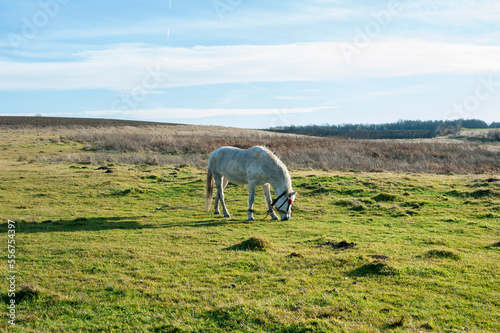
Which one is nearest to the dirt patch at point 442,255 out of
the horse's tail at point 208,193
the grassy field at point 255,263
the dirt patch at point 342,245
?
the grassy field at point 255,263

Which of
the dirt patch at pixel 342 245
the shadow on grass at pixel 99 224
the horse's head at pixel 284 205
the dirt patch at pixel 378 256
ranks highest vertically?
the horse's head at pixel 284 205

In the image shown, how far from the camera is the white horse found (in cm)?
1273

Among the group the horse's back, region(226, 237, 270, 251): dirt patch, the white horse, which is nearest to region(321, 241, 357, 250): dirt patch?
region(226, 237, 270, 251): dirt patch

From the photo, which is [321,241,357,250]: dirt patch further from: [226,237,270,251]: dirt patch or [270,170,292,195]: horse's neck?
[270,170,292,195]: horse's neck

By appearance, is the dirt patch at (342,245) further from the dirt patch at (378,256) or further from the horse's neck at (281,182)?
the horse's neck at (281,182)

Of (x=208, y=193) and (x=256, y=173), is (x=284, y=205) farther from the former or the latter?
(x=208, y=193)

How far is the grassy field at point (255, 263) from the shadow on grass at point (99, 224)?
0.06 metres

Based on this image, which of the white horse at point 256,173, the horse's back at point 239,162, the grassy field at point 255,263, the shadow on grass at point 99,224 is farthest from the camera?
the horse's back at point 239,162

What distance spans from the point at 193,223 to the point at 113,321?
694 centimetres

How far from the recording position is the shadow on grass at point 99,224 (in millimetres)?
11357

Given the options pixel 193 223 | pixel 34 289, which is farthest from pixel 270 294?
pixel 193 223

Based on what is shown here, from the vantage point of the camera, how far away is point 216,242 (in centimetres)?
1011

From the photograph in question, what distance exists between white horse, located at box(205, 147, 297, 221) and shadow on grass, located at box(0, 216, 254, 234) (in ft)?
4.22

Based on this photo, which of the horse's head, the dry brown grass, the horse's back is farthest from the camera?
the dry brown grass
